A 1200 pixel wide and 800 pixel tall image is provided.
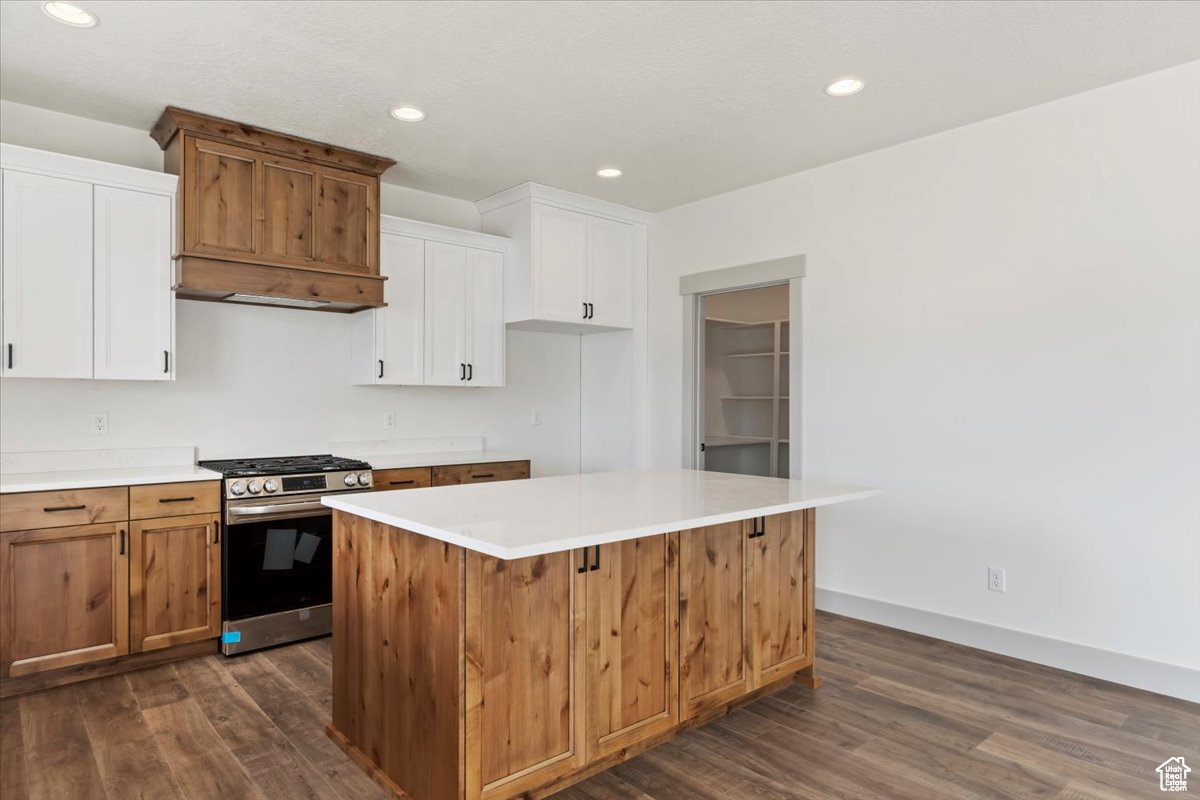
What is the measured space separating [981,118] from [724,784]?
10.8 feet

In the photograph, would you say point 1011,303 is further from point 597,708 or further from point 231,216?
point 231,216

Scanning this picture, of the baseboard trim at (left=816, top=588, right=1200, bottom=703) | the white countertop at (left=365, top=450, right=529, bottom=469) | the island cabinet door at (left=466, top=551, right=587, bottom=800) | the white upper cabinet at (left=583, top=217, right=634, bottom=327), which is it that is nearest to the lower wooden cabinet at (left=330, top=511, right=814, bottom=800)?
the island cabinet door at (left=466, top=551, right=587, bottom=800)

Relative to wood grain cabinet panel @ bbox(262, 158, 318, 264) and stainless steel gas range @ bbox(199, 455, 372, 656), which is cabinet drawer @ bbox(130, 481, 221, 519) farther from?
wood grain cabinet panel @ bbox(262, 158, 318, 264)

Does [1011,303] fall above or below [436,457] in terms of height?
above

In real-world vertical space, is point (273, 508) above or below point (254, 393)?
below

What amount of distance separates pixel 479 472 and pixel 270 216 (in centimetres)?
187

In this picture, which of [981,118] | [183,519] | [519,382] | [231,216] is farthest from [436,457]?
[981,118]

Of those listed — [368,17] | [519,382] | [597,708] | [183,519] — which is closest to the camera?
[597,708]

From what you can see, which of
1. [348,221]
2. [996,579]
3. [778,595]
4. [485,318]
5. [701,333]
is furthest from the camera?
[701,333]

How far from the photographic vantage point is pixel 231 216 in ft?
11.6

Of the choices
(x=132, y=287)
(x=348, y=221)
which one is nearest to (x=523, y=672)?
(x=132, y=287)

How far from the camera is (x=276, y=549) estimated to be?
358cm

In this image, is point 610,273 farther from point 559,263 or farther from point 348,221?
point 348,221

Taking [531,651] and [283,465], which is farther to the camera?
[283,465]
